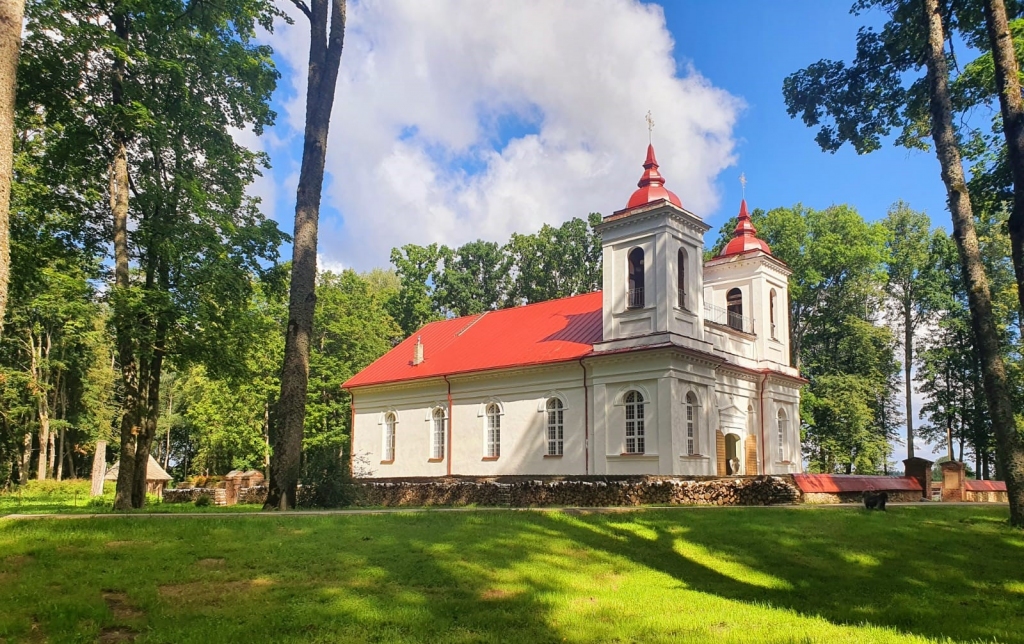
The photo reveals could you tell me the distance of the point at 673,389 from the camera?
23812 millimetres

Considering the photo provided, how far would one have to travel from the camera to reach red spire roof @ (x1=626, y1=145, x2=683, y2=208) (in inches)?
1004

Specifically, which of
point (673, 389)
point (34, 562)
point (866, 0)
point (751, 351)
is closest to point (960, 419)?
point (751, 351)

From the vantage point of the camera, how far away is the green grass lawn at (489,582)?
7488 millimetres

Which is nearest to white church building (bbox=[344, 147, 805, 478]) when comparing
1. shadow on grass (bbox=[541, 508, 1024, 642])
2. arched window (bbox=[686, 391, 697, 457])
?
arched window (bbox=[686, 391, 697, 457])

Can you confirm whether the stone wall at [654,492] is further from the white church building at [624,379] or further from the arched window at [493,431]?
the arched window at [493,431]

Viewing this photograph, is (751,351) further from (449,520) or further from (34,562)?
(34,562)

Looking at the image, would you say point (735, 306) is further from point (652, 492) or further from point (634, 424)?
point (652, 492)

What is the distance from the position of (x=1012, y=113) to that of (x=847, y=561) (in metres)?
7.18

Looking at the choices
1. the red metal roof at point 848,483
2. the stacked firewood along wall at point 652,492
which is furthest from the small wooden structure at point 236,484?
the red metal roof at point 848,483

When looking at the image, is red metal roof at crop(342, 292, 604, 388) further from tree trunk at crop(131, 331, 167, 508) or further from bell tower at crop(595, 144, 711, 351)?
tree trunk at crop(131, 331, 167, 508)

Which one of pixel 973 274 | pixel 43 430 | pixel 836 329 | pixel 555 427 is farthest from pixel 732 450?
pixel 43 430

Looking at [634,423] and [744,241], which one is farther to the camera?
[744,241]

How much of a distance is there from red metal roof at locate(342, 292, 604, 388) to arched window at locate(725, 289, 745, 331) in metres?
5.23

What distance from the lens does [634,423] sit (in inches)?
975
